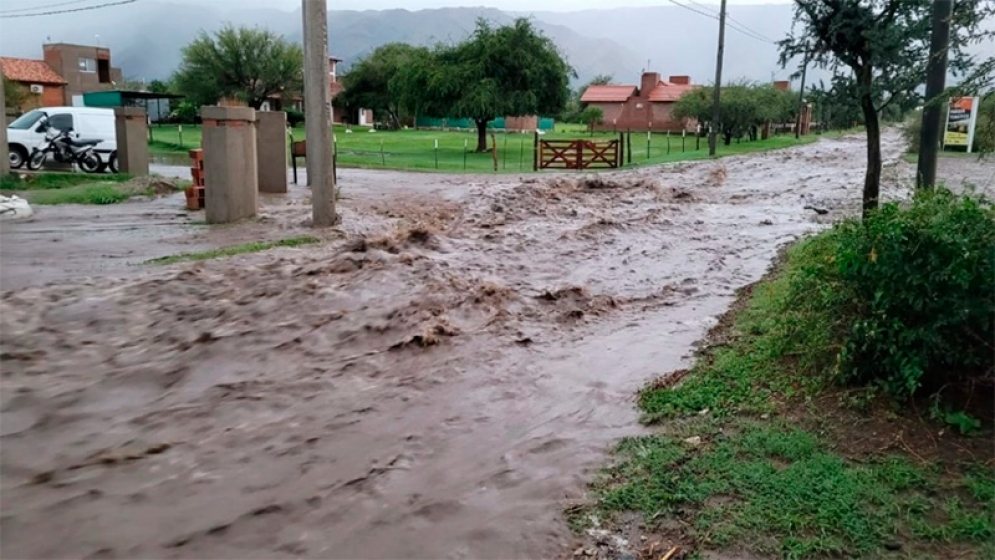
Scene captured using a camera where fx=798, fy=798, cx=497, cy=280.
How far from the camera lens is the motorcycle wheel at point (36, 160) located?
23.8m

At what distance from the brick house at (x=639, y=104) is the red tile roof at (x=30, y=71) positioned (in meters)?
49.6

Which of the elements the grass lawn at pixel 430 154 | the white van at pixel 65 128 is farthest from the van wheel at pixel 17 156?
the grass lawn at pixel 430 154

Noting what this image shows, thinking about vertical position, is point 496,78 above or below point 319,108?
above

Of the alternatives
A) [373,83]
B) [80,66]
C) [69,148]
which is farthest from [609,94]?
[69,148]

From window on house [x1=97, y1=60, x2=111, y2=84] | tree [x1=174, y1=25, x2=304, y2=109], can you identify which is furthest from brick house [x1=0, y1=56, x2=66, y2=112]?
tree [x1=174, y1=25, x2=304, y2=109]

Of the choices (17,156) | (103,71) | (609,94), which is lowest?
(17,156)

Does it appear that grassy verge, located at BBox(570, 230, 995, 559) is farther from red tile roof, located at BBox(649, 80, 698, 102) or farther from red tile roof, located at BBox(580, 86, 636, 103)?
red tile roof, located at BBox(580, 86, 636, 103)

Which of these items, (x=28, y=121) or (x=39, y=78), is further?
(x=39, y=78)

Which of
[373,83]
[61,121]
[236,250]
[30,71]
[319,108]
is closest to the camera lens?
[236,250]

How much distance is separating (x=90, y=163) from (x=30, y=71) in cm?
5650

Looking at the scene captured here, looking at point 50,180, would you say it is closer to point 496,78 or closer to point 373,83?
point 496,78

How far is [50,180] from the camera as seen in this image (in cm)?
2023

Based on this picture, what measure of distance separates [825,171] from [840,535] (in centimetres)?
2806

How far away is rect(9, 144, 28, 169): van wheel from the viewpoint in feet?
78.1
